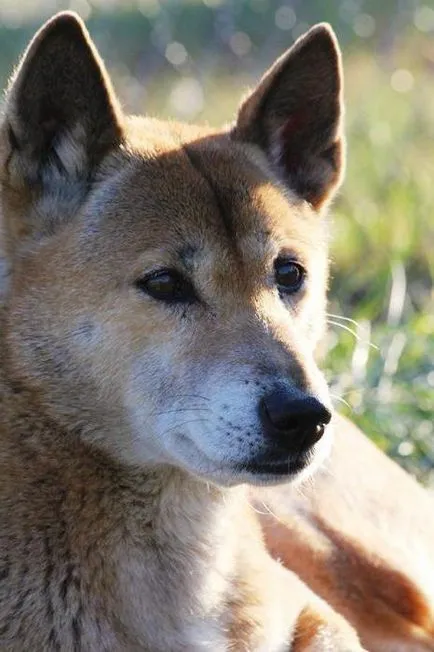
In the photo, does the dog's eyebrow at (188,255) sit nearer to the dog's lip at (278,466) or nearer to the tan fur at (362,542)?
the dog's lip at (278,466)

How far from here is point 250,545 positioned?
417 cm

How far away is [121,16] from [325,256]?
754cm

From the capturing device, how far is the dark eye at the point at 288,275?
3.98 meters

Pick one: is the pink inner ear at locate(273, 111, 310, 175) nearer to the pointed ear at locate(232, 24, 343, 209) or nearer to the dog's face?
the pointed ear at locate(232, 24, 343, 209)

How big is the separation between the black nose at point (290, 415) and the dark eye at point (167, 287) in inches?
17.2

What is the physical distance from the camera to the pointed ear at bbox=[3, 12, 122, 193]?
12.3 ft

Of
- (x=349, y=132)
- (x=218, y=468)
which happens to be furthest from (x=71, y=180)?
(x=349, y=132)

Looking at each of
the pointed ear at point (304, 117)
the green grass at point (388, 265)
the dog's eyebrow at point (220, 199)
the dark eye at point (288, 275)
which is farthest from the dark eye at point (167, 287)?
the green grass at point (388, 265)

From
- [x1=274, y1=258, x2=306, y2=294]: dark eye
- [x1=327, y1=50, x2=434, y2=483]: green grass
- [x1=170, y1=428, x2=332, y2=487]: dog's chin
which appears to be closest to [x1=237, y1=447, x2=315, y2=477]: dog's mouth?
[x1=170, y1=428, x2=332, y2=487]: dog's chin

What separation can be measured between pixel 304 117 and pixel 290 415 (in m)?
1.37

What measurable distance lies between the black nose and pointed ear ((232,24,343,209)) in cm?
115

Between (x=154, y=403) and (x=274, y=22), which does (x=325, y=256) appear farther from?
(x=274, y=22)

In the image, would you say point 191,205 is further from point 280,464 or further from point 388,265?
point 388,265

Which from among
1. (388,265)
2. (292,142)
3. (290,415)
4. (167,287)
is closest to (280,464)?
(290,415)
